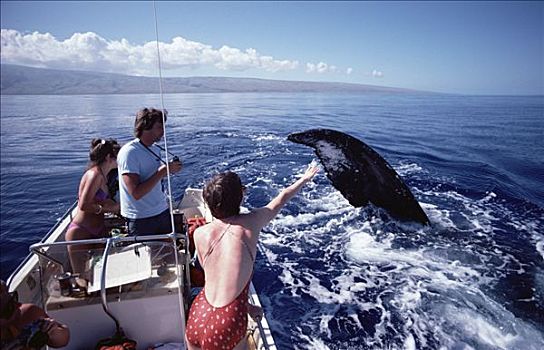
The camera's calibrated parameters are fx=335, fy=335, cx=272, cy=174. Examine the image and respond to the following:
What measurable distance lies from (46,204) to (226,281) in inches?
472

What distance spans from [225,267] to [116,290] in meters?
1.63

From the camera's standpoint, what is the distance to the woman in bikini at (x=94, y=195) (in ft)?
12.6

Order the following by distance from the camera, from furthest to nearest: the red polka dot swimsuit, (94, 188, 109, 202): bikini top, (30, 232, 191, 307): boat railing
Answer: (94, 188, 109, 202): bikini top
(30, 232, 191, 307): boat railing
the red polka dot swimsuit

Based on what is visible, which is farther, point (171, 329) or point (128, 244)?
point (171, 329)

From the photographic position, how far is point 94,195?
155 inches

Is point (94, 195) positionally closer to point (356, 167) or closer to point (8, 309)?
point (8, 309)

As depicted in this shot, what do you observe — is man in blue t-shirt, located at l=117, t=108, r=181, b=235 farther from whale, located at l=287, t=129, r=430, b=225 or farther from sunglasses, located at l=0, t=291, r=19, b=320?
whale, located at l=287, t=129, r=430, b=225

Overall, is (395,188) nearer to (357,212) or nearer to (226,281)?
(357,212)

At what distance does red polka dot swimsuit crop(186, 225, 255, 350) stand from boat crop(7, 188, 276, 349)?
67 cm

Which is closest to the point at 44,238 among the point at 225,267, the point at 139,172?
the point at 139,172

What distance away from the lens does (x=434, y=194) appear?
11.4 meters

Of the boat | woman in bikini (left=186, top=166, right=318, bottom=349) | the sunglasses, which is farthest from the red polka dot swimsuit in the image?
the sunglasses

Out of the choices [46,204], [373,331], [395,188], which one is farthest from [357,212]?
[46,204]

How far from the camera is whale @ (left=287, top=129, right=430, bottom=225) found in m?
7.40
